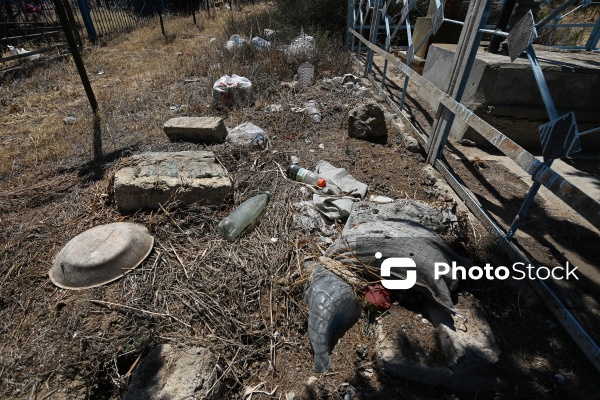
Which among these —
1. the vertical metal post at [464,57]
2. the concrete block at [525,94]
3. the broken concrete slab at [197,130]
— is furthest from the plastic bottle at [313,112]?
the concrete block at [525,94]

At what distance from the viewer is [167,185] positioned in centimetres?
248

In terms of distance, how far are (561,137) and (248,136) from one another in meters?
2.84

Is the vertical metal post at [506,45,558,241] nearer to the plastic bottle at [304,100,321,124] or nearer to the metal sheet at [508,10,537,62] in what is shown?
the metal sheet at [508,10,537,62]

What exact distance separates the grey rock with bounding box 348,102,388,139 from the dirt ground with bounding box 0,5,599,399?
0.15m

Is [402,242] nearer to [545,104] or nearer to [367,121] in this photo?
[545,104]

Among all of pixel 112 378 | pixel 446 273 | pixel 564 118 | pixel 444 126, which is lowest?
pixel 112 378

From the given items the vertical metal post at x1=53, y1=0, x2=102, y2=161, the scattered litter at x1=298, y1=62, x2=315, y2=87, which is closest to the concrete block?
the scattered litter at x1=298, y1=62, x2=315, y2=87

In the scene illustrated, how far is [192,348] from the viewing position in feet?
5.55

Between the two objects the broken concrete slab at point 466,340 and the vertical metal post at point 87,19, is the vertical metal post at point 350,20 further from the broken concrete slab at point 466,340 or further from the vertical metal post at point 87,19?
the vertical metal post at point 87,19

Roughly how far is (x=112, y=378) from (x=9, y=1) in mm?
12550

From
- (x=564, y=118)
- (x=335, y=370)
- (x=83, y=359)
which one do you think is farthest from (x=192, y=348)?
(x=564, y=118)

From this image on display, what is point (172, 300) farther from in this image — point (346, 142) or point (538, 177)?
point (346, 142)

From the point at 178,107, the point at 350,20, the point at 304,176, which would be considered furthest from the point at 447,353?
the point at 350,20

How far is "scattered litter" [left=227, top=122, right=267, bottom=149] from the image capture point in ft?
11.3
